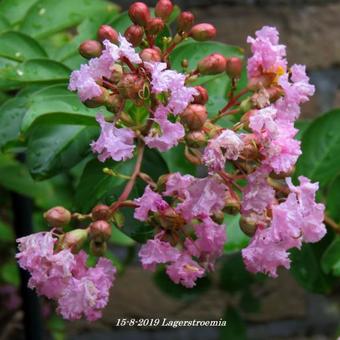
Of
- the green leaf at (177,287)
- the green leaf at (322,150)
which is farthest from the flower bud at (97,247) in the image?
the green leaf at (177,287)

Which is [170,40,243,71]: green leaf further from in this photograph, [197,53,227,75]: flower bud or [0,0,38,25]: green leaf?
[0,0,38,25]: green leaf

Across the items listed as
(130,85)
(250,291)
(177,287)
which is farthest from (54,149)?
(250,291)

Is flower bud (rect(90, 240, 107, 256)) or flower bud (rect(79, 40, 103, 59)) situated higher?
flower bud (rect(79, 40, 103, 59))

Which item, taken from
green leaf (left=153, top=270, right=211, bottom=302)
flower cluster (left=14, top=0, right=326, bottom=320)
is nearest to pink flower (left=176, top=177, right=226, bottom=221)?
flower cluster (left=14, top=0, right=326, bottom=320)

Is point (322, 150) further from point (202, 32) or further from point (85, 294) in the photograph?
point (85, 294)

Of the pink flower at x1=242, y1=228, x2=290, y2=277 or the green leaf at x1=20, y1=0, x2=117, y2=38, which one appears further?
the green leaf at x1=20, y1=0, x2=117, y2=38

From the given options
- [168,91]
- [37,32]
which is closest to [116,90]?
[168,91]

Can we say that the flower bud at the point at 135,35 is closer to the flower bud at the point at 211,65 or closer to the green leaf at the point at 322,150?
the flower bud at the point at 211,65
